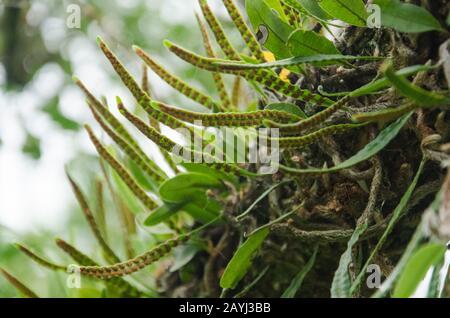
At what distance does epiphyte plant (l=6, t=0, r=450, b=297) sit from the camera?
54cm

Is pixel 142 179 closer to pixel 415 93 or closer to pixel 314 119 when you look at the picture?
pixel 314 119

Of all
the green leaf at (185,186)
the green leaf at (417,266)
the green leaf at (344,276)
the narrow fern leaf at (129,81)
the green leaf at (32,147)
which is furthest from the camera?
the green leaf at (32,147)

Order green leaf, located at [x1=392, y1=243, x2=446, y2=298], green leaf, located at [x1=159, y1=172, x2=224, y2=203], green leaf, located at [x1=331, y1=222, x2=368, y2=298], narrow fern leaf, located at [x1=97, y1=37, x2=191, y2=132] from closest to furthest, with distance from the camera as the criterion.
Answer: green leaf, located at [x1=392, y1=243, x2=446, y2=298]
green leaf, located at [x1=331, y1=222, x2=368, y2=298]
narrow fern leaf, located at [x1=97, y1=37, x2=191, y2=132]
green leaf, located at [x1=159, y1=172, x2=224, y2=203]

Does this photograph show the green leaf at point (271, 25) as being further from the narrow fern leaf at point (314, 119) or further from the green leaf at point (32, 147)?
the green leaf at point (32, 147)

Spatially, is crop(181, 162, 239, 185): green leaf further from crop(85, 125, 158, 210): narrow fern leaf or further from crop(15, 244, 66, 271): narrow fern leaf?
crop(15, 244, 66, 271): narrow fern leaf

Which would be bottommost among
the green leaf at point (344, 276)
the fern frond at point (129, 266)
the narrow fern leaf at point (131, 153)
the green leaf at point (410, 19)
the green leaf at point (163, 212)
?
the fern frond at point (129, 266)

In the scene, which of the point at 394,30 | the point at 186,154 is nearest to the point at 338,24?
the point at 394,30

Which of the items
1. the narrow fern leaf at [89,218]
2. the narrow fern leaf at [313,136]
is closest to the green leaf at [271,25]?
the narrow fern leaf at [313,136]

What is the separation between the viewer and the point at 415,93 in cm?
47

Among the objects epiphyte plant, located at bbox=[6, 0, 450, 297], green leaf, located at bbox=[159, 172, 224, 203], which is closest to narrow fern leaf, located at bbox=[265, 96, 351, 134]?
epiphyte plant, located at bbox=[6, 0, 450, 297]

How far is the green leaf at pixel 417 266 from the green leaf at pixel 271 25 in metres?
0.28

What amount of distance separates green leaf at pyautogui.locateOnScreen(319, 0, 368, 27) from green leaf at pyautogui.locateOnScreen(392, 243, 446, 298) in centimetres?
24

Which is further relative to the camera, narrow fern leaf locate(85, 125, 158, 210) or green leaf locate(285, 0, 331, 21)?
narrow fern leaf locate(85, 125, 158, 210)

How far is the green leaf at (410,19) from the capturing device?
0.51 metres
